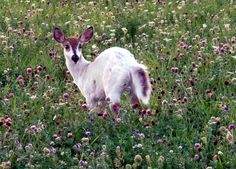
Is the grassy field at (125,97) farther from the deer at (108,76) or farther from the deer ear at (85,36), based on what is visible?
the deer ear at (85,36)

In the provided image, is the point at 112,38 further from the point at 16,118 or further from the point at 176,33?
the point at 16,118

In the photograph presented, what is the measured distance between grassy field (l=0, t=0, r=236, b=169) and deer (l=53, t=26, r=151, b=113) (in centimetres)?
13

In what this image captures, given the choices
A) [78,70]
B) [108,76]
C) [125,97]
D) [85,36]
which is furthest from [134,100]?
[85,36]

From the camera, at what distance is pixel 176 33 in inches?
387

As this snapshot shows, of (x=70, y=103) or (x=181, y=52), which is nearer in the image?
(x=70, y=103)

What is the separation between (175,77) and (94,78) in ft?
2.87

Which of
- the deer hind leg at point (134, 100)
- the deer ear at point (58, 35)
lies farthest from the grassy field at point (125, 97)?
the deer ear at point (58, 35)

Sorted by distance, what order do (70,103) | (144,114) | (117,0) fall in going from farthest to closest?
(117,0), (70,103), (144,114)

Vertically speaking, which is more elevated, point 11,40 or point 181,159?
point 11,40

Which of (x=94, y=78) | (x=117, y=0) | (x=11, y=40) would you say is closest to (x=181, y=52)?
(x=94, y=78)

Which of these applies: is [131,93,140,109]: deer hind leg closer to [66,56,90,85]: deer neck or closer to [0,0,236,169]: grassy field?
[0,0,236,169]: grassy field

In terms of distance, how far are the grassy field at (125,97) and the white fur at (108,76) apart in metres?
0.15

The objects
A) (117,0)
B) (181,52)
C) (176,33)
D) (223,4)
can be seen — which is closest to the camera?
(181,52)

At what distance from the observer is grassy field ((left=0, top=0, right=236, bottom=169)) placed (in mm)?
6035
